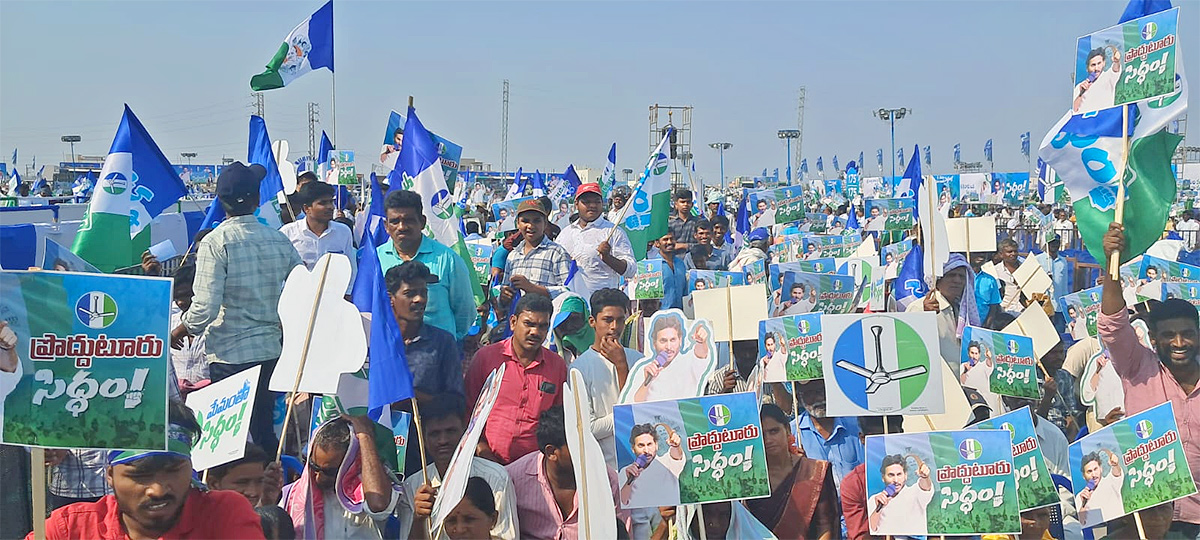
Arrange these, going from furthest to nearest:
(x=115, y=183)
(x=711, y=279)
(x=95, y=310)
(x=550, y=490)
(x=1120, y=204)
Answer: (x=711, y=279)
(x=115, y=183)
(x=1120, y=204)
(x=550, y=490)
(x=95, y=310)

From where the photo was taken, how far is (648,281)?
309 inches

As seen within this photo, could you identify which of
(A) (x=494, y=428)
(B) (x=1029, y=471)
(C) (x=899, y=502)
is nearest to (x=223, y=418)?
(A) (x=494, y=428)

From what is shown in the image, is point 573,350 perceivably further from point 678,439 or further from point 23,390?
point 23,390

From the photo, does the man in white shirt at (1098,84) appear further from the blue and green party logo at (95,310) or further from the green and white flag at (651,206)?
the blue and green party logo at (95,310)

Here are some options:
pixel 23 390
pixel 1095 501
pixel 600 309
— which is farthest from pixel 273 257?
pixel 1095 501

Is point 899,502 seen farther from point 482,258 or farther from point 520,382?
point 482,258

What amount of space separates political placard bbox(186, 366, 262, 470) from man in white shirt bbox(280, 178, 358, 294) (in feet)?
9.94

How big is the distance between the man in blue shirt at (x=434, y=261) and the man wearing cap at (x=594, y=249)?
5.61ft

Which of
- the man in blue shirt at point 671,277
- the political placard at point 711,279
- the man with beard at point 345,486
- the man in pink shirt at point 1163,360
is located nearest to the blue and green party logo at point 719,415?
the man with beard at point 345,486

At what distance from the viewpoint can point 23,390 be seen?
3.04 m

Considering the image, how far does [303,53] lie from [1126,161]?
6855mm

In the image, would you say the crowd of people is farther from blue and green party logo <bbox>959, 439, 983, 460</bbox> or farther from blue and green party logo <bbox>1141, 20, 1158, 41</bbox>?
blue and green party logo <bbox>1141, 20, 1158, 41</bbox>

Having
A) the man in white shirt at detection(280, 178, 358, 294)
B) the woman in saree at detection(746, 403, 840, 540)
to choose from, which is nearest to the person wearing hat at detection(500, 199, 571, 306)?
the man in white shirt at detection(280, 178, 358, 294)

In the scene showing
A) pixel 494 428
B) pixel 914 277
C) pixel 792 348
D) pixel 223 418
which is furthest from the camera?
pixel 914 277
